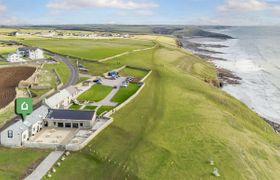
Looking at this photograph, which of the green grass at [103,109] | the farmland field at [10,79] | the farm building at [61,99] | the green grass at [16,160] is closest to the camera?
the green grass at [16,160]

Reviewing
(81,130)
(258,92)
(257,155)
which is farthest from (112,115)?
(258,92)

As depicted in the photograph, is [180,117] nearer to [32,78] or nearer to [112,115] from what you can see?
[112,115]

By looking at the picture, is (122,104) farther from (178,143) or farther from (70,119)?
(178,143)

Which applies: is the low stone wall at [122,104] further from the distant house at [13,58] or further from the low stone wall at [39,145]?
the distant house at [13,58]

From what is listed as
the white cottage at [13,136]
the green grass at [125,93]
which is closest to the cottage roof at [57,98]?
the green grass at [125,93]

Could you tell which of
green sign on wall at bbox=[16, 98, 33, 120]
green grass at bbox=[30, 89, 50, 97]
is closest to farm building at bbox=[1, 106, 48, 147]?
green sign on wall at bbox=[16, 98, 33, 120]
